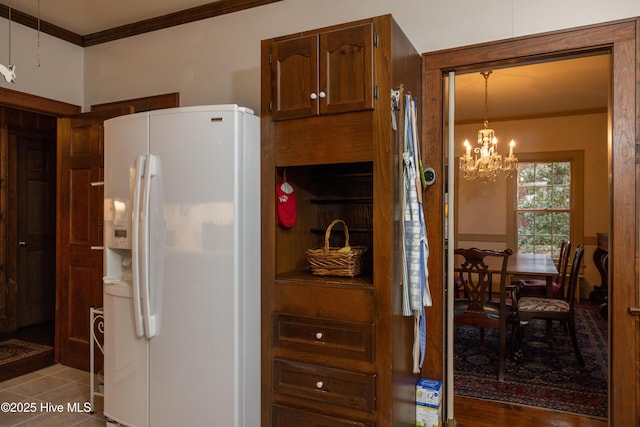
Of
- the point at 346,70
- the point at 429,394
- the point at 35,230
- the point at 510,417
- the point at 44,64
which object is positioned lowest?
the point at 510,417

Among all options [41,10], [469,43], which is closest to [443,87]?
[469,43]

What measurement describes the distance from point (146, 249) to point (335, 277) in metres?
1.00

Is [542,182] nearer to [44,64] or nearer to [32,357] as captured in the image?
[44,64]

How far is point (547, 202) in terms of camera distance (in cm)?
654

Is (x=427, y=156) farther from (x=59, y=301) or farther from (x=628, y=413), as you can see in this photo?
(x=59, y=301)

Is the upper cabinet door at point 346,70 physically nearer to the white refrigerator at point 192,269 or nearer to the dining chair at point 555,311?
the white refrigerator at point 192,269

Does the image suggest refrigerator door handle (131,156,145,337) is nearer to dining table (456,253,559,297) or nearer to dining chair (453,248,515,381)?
dining chair (453,248,515,381)

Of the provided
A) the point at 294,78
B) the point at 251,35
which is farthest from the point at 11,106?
the point at 294,78

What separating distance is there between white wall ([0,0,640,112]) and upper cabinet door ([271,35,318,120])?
0.73m

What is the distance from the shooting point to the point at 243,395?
6.94 ft

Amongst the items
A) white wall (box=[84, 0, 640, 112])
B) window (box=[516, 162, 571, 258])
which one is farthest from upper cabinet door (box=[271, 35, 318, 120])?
window (box=[516, 162, 571, 258])

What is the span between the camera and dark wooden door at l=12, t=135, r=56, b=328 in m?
4.80

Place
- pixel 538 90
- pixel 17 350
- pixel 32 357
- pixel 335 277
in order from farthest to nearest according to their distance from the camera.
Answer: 1. pixel 538 90
2. pixel 17 350
3. pixel 32 357
4. pixel 335 277

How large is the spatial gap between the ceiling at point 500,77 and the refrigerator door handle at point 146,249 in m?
1.53
